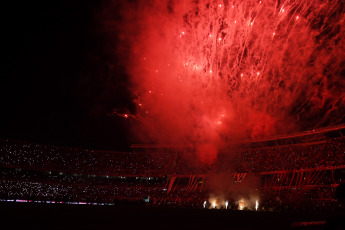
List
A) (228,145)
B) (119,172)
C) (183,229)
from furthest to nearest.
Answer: (119,172), (228,145), (183,229)

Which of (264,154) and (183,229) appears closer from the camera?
(183,229)

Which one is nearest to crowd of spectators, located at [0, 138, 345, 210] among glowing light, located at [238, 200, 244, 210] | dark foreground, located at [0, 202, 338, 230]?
glowing light, located at [238, 200, 244, 210]

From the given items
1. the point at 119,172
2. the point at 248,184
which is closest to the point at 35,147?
the point at 119,172

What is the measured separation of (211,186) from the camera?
27.2 m

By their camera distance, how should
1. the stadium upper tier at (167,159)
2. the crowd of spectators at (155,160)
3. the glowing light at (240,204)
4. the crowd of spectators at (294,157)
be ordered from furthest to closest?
1. the stadium upper tier at (167,159)
2. the crowd of spectators at (155,160)
3. the glowing light at (240,204)
4. the crowd of spectators at (294,157)

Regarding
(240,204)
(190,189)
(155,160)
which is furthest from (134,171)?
(240,204)

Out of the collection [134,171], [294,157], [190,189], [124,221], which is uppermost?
[134,171]

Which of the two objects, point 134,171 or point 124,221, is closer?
point 124,221

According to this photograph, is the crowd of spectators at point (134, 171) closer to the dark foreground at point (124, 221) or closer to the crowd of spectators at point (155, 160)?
the crowd of spectators at point (155, 160)

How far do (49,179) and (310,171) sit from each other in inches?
883

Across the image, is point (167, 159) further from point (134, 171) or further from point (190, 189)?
point (190, 189)

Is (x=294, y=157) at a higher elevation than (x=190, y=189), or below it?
higher

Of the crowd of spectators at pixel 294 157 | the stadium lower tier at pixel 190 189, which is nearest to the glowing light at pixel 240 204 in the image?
the stadium lower tier at pixel 190 189

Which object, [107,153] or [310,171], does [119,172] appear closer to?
[107,153]
